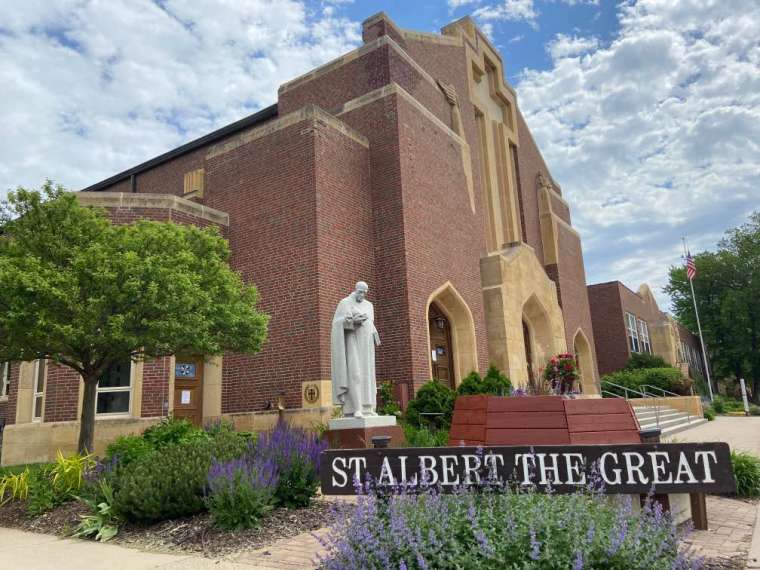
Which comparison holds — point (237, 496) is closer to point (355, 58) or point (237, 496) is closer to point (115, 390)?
point (115, 390)

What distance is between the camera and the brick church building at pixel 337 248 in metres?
15.2

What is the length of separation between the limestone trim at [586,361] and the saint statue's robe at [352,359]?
21.5 meters

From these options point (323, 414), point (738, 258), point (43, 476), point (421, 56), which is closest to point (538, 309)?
point (421, 56)

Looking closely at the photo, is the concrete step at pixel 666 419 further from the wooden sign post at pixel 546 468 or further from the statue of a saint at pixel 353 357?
the wooden sign post at pixel 546 468

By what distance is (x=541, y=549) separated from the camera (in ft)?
12.3

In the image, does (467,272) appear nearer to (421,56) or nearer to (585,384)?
(421,56)

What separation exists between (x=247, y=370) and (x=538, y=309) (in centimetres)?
1263

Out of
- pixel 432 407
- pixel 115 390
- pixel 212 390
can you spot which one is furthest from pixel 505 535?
pixel 212 390

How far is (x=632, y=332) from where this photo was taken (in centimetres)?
3944

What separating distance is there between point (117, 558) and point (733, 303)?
50048 millimetres

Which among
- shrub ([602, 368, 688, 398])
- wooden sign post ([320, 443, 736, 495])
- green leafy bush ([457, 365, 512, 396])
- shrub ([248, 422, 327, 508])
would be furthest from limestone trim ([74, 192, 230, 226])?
shrub ([602, 368, 688, 398])

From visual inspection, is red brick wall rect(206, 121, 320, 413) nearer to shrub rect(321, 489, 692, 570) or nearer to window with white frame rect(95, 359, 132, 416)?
window with white frame rect(95, 359, 132, 416)

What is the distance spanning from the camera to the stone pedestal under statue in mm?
9836

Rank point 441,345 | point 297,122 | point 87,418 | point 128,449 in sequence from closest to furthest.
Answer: point 128,449 → point 87,418 → point 297,122 → point 441,345
